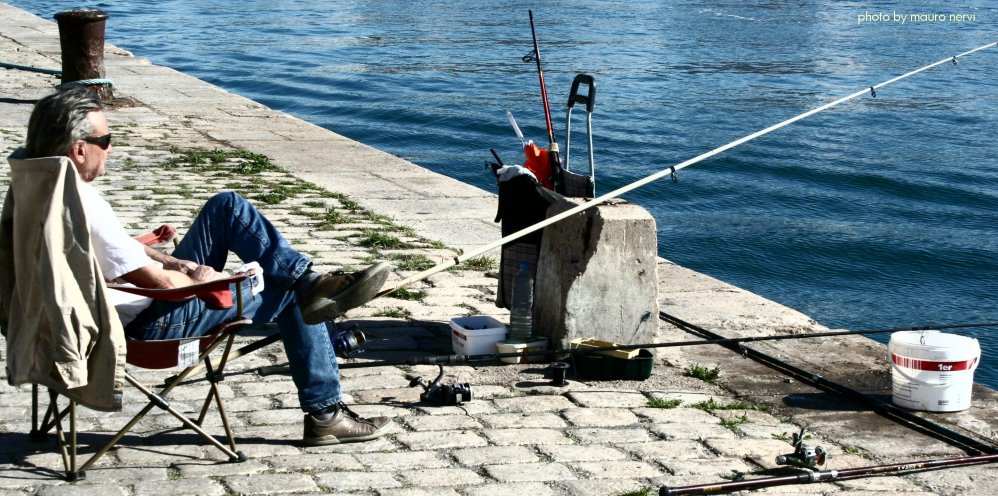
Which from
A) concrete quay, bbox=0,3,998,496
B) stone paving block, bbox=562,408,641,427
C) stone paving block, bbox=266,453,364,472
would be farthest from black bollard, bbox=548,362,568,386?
stone paving block, bbox=266,453,364,472

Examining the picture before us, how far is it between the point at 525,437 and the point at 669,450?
50 centimetres

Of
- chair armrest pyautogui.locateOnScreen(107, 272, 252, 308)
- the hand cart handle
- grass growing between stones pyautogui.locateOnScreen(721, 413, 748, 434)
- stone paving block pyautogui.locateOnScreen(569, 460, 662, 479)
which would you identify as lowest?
grass growing between stones pyautogui.locateOnScreen(721, 413, 748, 434)

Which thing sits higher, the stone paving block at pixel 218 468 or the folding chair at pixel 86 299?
the folding chair at pixel 86 299

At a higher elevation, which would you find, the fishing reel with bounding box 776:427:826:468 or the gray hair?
the gray hair

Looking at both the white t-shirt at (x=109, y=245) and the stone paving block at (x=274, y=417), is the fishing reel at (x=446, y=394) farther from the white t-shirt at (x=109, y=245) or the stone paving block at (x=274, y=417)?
the white t-shirt at (x=109, y=245)

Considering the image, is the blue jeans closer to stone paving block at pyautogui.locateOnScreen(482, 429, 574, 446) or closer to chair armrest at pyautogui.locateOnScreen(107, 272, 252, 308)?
chair armrest at pyautogui.locateOnScreen(107, 272, 252, 308)

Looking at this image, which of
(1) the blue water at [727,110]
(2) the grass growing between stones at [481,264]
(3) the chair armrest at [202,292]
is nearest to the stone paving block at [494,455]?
(3) the chair armrest at [202,292]

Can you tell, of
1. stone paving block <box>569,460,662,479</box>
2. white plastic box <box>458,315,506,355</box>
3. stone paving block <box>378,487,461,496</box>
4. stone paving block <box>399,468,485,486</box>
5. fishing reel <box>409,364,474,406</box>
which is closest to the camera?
stone paving block <box>378,487,461,496</box>

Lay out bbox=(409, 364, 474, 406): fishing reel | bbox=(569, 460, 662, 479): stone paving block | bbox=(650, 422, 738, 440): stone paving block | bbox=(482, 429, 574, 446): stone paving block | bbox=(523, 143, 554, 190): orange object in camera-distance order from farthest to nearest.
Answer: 1. bbox=(523, 143, 554, 190): orange object
2. bbox=(409, 364, 474, 406): fishing reel
3. bbox=(650, 422, 738, 440): stone paving block
4. bbox=(482, 429, 574, 446): stone paving block
5. bbox=(569, 460, 662, 479): stone paving block

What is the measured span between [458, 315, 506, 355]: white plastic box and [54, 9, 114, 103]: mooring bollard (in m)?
7.45

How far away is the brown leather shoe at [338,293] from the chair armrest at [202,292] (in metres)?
0.30

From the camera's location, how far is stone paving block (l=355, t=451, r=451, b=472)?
4.18 m

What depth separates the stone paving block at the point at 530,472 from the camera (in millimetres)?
4113

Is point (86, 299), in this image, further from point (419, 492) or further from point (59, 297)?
point (419, 492)
